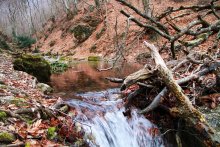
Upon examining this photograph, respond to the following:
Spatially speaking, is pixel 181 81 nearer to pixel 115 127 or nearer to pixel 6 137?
pixel 115 127

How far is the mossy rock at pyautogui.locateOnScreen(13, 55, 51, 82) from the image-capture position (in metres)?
10.9

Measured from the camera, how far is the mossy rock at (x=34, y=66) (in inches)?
430

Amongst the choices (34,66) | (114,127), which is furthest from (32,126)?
(34,66)

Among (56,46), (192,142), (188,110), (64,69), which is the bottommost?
(192,142)

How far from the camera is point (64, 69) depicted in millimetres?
16156

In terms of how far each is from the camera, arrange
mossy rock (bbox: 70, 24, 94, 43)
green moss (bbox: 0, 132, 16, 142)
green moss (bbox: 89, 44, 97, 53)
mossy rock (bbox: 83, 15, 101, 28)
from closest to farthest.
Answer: green moss (bbox: 0, 132, 16, 142)
green moss (bbox: 89, 44, 97, 53)
mossy rock (bbox: 70, 24, 94, 43)
mossy rock (bbox: 83, 15, 101, 28)

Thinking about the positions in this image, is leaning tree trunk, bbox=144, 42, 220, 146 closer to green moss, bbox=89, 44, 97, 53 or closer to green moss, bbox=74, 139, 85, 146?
green moss, bbox=74, 139, 85, 146

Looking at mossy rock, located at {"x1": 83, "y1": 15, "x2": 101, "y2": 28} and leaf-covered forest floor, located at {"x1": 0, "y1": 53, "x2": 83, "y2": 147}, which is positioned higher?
mossy rock, located at {"x1": 83, "y1": 15, "x2": 101, "y2": 28}

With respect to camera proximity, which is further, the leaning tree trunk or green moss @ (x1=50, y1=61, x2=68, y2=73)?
green moss @ (x1=50, y1=61, x2=68, y2=73)

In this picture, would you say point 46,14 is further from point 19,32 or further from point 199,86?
point 199,86

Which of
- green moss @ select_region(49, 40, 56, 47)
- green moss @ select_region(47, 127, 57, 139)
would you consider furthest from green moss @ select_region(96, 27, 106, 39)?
green moss @ select_region(47, 127, 57, 139)

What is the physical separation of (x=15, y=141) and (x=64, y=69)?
41.2 ft

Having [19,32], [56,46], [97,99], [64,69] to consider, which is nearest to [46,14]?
[19,32]

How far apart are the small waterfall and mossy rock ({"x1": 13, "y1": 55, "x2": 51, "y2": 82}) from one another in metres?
4.89
